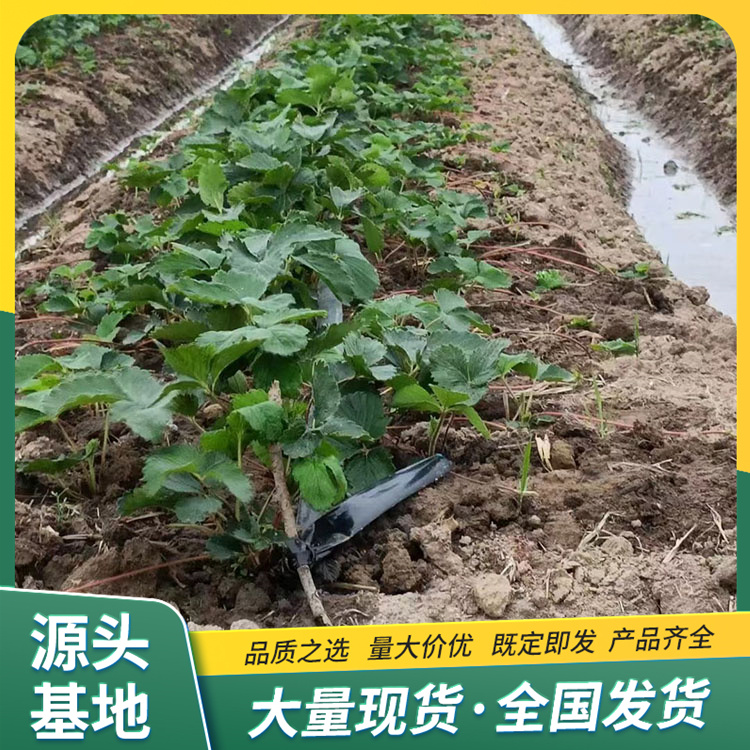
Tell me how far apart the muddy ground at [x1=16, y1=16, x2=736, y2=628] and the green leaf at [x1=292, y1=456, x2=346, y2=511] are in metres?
0.26

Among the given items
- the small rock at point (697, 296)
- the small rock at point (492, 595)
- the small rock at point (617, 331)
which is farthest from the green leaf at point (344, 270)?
the small rock at point (697, 296)

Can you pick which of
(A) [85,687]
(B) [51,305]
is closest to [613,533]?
(A) [85,687]

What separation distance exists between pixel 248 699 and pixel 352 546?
67 cm

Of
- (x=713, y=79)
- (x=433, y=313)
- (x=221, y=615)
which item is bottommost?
(x=221, y=615)

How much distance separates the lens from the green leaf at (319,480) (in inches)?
76.4

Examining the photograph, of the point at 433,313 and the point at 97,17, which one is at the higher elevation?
the point at 97,17

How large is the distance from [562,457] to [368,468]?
572 mm

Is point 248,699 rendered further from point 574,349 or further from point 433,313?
point 574,349

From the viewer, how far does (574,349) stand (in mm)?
3230

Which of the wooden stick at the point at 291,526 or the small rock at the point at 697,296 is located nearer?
the wooden stick at the point at 291,526

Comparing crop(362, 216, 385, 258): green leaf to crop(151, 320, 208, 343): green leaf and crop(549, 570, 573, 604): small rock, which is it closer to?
crop(151, 320, 208, 343): green leaf

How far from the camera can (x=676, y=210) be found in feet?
19.8

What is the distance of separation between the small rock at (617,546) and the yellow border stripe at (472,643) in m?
0.47

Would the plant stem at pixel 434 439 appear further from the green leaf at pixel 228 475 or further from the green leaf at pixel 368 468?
the green leaf at pixel 228 475
